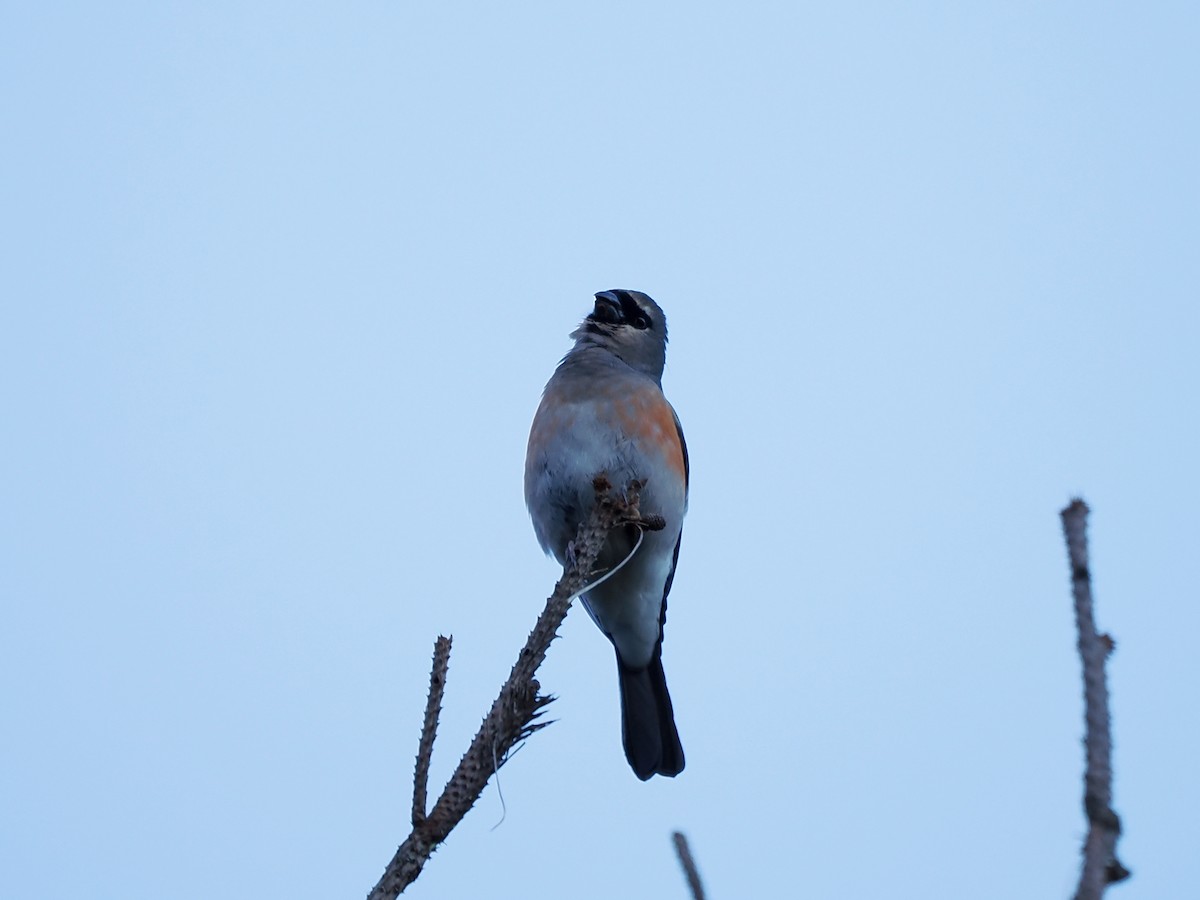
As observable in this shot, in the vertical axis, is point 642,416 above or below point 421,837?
above

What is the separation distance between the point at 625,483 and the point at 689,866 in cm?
394

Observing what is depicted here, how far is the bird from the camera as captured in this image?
5953 millimetres

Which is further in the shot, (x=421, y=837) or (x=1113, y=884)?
(x=421, y=837)

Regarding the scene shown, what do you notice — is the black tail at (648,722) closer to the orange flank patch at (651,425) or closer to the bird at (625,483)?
the bird at (625,483)

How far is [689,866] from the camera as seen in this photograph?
1.97 metres

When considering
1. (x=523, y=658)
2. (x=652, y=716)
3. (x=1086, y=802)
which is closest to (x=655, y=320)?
(x=652, y=716)

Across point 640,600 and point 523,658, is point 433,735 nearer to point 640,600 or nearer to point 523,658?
point 523,658

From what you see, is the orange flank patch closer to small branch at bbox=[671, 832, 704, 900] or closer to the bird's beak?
the bird's beak

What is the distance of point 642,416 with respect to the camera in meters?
6.10

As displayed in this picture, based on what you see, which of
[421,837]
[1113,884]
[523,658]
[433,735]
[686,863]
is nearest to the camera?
[1113,884]

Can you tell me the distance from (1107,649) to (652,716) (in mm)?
5035

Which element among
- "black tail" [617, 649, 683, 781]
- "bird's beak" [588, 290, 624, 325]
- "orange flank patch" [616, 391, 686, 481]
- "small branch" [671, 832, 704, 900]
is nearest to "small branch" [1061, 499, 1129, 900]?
"small branch" [671, 832, 704, 900]

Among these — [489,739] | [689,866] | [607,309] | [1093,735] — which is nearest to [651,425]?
[607,309]

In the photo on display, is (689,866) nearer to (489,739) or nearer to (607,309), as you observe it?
(489,739)
